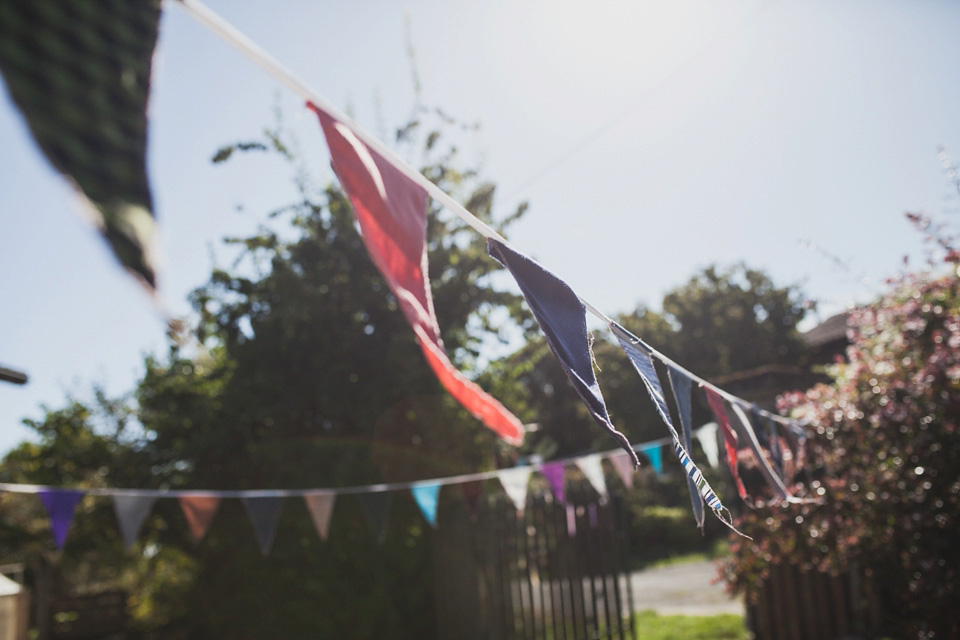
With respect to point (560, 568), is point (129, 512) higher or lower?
higher

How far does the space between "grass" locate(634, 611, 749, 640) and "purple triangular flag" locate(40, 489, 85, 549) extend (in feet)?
15.4

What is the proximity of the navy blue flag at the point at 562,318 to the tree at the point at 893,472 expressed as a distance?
2928 mm

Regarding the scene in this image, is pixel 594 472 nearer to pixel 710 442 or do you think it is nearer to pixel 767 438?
pixel 710 442

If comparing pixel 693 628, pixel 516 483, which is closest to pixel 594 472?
pixel 516 483

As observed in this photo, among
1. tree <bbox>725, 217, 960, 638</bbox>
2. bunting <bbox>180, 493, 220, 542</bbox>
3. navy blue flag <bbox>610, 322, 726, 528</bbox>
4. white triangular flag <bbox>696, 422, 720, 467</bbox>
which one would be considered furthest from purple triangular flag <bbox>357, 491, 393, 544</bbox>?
navy blue flag <bbox>610, 322, 726, 528</bbox>

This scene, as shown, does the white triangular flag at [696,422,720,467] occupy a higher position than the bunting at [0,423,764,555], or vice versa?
the white triangular flag at [696,422,720,467]

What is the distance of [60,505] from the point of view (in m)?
4.48

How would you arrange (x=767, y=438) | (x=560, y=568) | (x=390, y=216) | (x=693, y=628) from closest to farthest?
(x=390, y=216) < (x=767, y=438) < (x=560, y=568) < (x=693, y=628)

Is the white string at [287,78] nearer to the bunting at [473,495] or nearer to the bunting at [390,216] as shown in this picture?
the bunting at [390,216]

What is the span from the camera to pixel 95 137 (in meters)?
0.66

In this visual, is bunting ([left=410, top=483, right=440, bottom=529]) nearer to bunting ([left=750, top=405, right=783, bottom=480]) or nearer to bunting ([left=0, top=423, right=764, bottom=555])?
bunting ([left=0, top=423, right=764, bottom=555])

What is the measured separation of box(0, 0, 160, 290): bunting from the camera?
614 mm

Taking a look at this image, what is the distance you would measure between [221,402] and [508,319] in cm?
322

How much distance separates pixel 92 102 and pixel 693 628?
6825 millimetres
